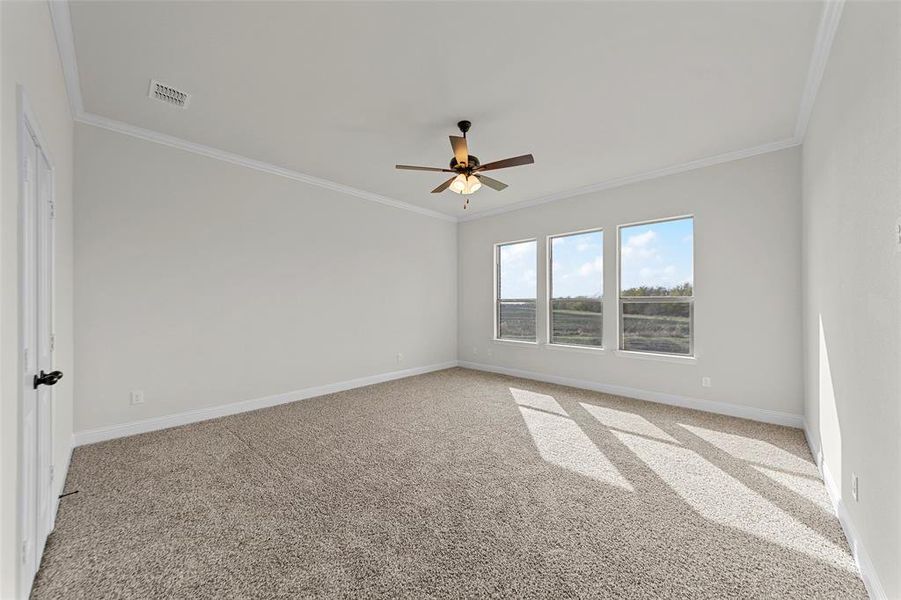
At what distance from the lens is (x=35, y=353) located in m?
1.81

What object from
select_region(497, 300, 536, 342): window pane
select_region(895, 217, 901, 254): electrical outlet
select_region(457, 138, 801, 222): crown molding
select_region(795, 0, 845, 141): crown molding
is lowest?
select_region(497, 300, 536, 342): window pane

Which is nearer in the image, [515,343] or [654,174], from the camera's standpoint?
[654,174]

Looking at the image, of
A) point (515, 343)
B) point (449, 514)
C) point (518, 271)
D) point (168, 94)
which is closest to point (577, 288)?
point (518, 271)

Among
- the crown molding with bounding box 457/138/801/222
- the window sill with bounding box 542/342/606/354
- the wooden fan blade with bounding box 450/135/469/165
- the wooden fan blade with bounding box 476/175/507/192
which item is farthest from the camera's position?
the window sill with bounding box 542/342/606/354

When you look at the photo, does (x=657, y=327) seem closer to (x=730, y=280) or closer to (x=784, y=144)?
(x=730, y=280)

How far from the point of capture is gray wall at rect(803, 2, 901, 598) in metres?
1.41

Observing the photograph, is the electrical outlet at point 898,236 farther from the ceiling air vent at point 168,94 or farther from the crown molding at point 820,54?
the ceiling air vent at point 168,94

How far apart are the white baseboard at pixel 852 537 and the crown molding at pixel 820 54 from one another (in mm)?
2638

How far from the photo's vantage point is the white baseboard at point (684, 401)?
3707 mm

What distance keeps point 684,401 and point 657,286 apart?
4.58 feet

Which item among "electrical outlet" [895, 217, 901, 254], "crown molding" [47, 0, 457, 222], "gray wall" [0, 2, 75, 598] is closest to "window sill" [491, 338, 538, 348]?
"crown molding" [47, 0, 457, 222]

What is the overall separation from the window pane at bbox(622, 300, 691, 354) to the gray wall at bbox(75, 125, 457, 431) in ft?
10.9

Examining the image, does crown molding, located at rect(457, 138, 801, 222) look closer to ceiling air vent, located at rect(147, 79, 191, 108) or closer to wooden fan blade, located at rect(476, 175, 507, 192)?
wooden fan blade, located at rect(476, 175, 507, 192)

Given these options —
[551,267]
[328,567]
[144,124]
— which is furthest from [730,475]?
[144,124]
